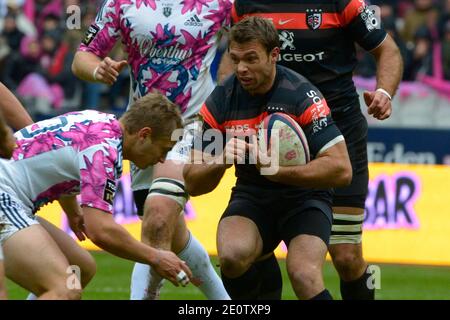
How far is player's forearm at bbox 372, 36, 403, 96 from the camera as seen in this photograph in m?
8.12

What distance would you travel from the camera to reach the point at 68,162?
6699 mm

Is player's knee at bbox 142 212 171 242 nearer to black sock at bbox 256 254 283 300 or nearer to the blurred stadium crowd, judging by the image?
black sock at bbox 256 254 283 300

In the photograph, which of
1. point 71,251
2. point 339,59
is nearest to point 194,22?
point 339,59

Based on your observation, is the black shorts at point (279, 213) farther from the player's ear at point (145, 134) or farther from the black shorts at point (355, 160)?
the player's ear at point (145, 134)

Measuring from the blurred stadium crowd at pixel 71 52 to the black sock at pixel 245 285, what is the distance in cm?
1058

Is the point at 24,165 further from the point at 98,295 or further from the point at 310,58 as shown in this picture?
the point at 98,295

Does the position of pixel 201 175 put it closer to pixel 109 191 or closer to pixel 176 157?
pixel 109 191

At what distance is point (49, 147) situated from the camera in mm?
6723

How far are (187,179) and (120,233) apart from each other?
97 cm

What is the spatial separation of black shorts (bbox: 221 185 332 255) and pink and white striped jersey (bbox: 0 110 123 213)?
1067 mm

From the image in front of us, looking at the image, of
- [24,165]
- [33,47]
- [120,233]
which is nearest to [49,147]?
[24,165]

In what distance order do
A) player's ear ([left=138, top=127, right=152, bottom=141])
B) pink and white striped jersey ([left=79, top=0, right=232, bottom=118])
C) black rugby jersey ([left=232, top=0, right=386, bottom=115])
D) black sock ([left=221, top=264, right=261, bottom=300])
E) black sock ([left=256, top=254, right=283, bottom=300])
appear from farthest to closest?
1. pink and white striped jersey ([left=79, top=0, right=232, bottom=118])
2. black rugby jersey ([left=232, top=0, right=386, bottom=115])
3. black sock ([left=256, top=254, right=283, bottom=300])
4. black sock ([left=221, top=264, right=261, bottom=300])
5. player's ear ([left=138, top=127, right=152, bottom=141])

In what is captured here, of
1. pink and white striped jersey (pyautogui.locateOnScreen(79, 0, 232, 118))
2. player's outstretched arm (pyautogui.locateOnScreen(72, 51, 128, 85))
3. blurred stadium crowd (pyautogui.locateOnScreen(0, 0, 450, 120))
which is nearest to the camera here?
player's outstretched arm (pyautogui.locateOnScreen(72, 51, 128, 85))

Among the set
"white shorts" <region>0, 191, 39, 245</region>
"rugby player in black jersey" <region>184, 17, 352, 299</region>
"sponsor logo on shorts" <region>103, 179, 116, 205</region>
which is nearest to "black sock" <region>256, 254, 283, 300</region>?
"rugby player in black jersey" <region>184, 17, 352, 299</region>
